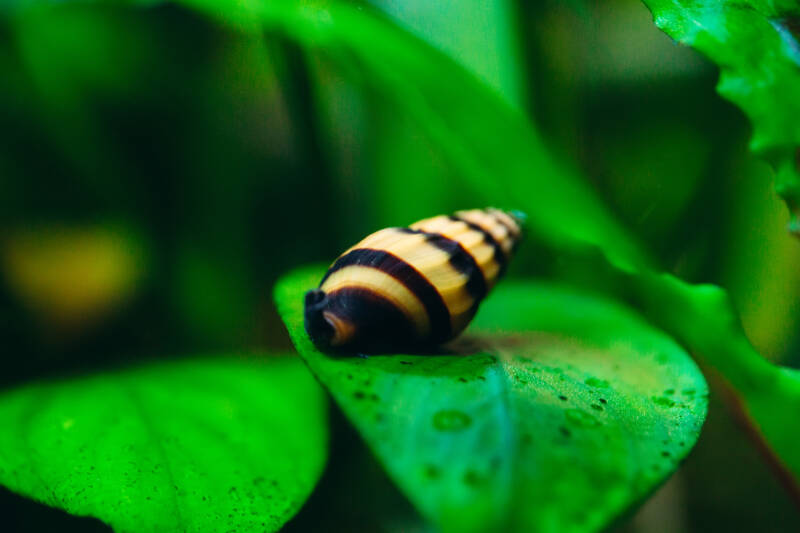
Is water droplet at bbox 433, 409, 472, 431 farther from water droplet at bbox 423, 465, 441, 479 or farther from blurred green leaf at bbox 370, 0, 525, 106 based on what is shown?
blurred green leaf at bbox 370, 0, 525, 106

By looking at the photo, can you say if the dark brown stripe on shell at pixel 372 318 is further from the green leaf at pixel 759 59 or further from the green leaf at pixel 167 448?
the green leaf at pixel 759 59

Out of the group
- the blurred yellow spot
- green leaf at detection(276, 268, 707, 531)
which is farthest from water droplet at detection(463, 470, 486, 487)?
the blurred yellow spot

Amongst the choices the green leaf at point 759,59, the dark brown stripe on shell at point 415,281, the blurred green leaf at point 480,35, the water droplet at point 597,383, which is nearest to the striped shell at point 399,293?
the dark brown stripe on shell at point 415,281

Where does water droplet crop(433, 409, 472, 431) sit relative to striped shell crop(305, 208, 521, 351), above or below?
above

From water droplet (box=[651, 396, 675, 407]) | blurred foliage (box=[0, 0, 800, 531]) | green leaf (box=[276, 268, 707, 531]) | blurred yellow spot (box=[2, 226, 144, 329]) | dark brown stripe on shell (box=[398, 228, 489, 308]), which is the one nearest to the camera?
green leaf (box=[276, 268, 707, 531])

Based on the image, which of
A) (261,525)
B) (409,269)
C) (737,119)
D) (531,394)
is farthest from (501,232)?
(737,119)

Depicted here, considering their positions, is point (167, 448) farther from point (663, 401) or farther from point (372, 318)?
point (663, 401)
